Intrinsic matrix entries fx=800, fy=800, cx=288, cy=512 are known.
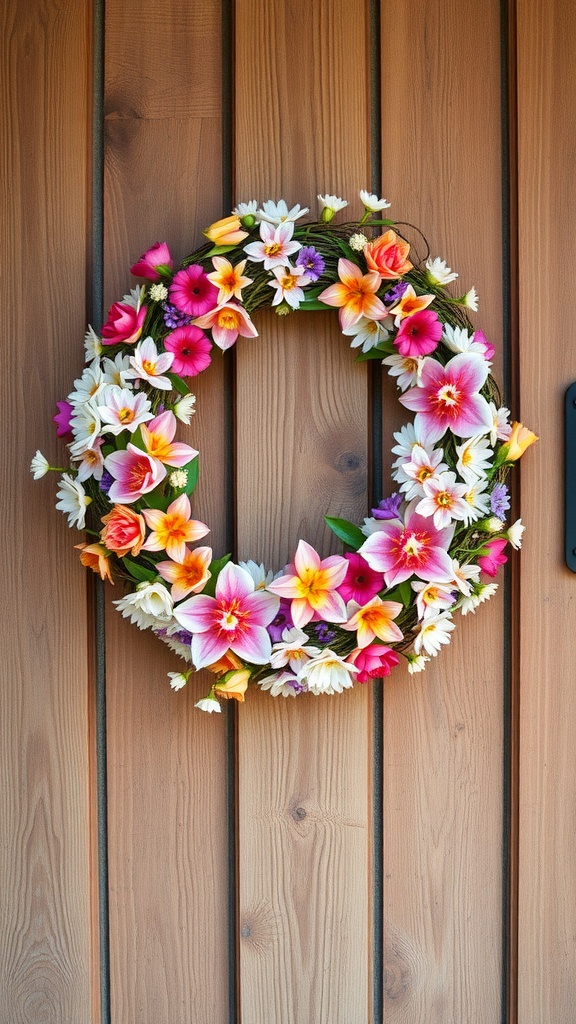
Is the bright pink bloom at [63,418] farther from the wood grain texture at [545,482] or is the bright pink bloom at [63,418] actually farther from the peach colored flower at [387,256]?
the wood grain texture at [545,482]

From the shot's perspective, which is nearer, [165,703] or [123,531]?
[123,531]

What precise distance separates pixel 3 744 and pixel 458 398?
0.76 metres

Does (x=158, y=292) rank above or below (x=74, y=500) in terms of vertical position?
above

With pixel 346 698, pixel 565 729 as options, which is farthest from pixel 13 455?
pixel 565 729

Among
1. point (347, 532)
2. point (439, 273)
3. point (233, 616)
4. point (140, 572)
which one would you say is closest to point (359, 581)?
point (347, 532)

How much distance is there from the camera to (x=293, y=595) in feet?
3.09

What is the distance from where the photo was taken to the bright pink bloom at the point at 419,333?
0.96 m

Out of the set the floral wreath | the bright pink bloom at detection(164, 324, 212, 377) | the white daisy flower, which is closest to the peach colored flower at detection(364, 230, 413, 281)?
the floral wreath

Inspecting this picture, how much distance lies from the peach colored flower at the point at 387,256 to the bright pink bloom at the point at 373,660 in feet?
1.48

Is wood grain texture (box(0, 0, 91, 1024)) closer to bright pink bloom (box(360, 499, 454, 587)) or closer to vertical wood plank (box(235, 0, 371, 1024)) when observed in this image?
vertical wood plank (box(235, 0, 371, 1024))

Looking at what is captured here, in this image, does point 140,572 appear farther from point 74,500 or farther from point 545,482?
point 545,482

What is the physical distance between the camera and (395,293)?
0.98 m

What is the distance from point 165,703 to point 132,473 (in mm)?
331

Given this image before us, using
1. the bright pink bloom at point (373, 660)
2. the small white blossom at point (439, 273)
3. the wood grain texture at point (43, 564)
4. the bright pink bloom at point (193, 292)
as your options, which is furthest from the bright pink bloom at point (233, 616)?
the small white blossom at point (439, 273)
